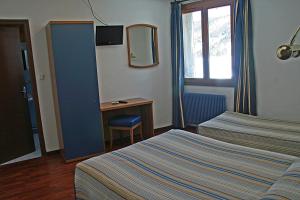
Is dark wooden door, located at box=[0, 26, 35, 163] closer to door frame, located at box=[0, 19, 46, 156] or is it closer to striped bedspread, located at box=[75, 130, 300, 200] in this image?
door frame, located at box=[0, 19, 46, 156]

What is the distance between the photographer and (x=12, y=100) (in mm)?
3697

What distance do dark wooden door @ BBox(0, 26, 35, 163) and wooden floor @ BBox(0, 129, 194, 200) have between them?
32 centimetres

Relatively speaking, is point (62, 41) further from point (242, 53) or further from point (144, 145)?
point (242, 53)

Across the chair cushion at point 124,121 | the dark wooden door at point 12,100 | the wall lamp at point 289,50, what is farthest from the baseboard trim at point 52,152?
the wall lamp at point 289,50

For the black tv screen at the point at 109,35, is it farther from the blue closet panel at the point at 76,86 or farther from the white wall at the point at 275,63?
the white wall at the point at 275,63

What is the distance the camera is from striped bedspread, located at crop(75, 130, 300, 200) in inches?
64.1

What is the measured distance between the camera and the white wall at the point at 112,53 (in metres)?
3.57

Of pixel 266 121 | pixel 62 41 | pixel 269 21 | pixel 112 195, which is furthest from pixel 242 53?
pixel 112 195

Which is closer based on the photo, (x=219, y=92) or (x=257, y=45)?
(x=257, y=45)

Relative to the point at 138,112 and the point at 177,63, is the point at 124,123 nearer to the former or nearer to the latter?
the point at 138,112

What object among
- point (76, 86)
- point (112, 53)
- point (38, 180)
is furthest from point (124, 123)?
point (38, 180)

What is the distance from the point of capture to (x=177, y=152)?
2252 millimetres

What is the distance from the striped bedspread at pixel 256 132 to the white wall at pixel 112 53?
153 centimetres

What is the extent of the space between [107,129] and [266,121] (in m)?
2.42
